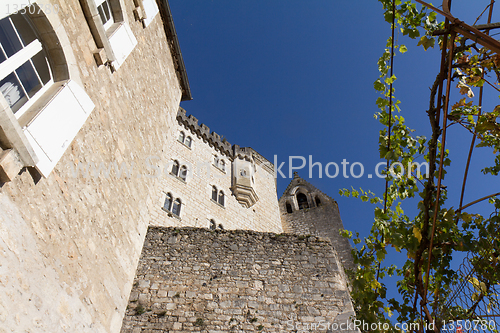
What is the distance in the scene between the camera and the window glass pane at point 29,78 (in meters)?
3.02

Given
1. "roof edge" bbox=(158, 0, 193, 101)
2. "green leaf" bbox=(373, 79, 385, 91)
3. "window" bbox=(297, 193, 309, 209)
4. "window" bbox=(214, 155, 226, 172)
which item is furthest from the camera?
"window" bbox=(297, 193, 309, 209)

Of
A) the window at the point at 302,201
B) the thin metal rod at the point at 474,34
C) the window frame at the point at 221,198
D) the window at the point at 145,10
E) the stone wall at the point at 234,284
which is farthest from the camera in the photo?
the window at the point at 302,201

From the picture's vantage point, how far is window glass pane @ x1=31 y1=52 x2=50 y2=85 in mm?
3240

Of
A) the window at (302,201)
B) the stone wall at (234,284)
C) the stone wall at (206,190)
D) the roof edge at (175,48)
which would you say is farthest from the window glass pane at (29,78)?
the window at (302,201)

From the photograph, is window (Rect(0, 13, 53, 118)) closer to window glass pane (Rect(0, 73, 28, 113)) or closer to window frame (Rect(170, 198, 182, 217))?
window glass pane (Rect(0, 73, 28, 113))

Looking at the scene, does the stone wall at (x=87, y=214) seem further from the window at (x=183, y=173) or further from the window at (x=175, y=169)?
the window at (x=183, y=173)

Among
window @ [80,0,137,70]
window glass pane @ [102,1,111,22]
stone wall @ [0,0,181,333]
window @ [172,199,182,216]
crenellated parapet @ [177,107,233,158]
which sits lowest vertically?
stone wall @ [0,0,181,333]

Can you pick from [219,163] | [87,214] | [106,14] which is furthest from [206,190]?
[87,214]

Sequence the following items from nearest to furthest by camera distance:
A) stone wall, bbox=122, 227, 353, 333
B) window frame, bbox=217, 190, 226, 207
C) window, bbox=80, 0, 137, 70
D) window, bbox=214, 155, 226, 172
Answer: window, bbox=80, 0, 137, 70, stone wall, bbox=122, 227, 353, 333, window frame, bbox=217, 190, 226, 207, window, bbox=214, 155, 226, 172

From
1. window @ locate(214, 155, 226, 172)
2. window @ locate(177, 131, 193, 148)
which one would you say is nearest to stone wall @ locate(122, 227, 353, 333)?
window @ locate(177, 131, 193, 148)

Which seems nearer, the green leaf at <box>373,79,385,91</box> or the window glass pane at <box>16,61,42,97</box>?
the window glass pane at <box>16,61,42,97</box>

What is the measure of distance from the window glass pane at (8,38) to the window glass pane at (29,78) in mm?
176

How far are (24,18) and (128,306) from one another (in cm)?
545

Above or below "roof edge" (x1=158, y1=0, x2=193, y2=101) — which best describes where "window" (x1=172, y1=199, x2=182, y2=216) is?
below
